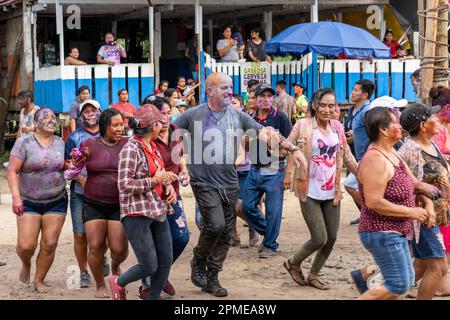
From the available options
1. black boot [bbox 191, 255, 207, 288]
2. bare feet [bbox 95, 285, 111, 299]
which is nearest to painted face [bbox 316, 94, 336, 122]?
black boot [bbox 191, 255, 207, 288]

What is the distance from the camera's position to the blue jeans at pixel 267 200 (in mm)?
10055

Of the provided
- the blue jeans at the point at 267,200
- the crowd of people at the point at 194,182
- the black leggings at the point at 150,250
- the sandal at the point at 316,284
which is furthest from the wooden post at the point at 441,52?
the black leggings at the point at 150,250

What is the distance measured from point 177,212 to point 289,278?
1.61 m

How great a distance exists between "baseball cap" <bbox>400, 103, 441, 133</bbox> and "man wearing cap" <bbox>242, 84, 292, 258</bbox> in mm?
2865

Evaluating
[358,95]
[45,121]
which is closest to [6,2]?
[358,95]

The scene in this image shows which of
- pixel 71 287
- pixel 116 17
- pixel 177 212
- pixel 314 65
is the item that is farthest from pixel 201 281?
pixel 116 17

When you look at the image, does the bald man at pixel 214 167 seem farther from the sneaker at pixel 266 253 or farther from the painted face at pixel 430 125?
the sneaker at pixel 266 253

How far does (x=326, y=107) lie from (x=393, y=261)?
2.42 metres

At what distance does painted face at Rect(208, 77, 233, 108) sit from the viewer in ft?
27.1

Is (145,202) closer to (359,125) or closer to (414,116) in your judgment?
(414,116)

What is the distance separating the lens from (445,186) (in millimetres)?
7301

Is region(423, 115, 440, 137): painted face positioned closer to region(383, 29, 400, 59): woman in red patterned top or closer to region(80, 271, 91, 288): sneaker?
region(80, 271, 91, 288): sneaker

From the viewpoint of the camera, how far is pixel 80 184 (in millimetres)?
8625

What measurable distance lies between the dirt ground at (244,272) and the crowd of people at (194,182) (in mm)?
177
